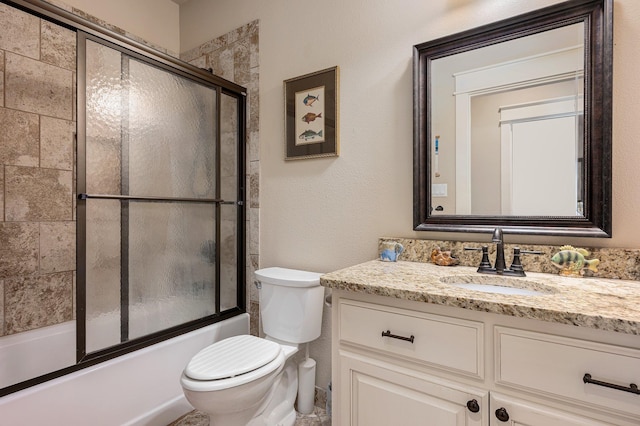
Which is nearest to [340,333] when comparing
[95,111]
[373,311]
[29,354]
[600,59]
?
[373,311]

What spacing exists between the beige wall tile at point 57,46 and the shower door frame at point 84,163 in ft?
1.89

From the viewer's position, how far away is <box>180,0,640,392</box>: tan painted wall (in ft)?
3.73

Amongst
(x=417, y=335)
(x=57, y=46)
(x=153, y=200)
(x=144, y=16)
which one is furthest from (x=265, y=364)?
(x=144, y=16)

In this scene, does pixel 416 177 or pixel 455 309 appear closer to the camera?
pixel 455 309

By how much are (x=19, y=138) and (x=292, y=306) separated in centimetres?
178

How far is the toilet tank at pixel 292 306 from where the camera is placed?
5.35ft

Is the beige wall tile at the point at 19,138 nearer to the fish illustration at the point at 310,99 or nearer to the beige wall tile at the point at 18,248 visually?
the beige wall tile at the point at 18,248

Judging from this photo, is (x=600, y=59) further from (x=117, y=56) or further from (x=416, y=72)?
(x=117, y=56)

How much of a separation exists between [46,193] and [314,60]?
5.75ft

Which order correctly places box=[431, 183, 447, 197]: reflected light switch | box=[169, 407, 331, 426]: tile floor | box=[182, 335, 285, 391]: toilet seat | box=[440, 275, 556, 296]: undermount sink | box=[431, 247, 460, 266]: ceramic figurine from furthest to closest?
box=[169, 407, 331, 426]: tile floor < box=[431, 183, 447, 197]: reflected light switch < box=[431, 247, 460, 266]: ceramic figurine < box=[182, 335, 285, 391]: toilet seat < box=[440, 275, 556, 296]: undermount sink

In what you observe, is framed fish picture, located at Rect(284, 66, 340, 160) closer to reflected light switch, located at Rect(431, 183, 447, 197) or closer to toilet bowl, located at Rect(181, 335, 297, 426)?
reflected light switch, located at Rect(431, 183, 447, 197)

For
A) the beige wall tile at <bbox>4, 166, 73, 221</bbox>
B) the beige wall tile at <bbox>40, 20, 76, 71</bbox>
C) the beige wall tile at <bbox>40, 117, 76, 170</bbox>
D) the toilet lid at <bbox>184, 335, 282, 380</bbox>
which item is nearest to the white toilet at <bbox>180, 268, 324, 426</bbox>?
the toilet lid at <bbox>184, 335, 282, 380</bbox>

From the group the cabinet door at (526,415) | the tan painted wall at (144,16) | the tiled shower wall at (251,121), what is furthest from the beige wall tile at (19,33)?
the cabinet door at (526,415)

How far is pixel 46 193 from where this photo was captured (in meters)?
1.87
